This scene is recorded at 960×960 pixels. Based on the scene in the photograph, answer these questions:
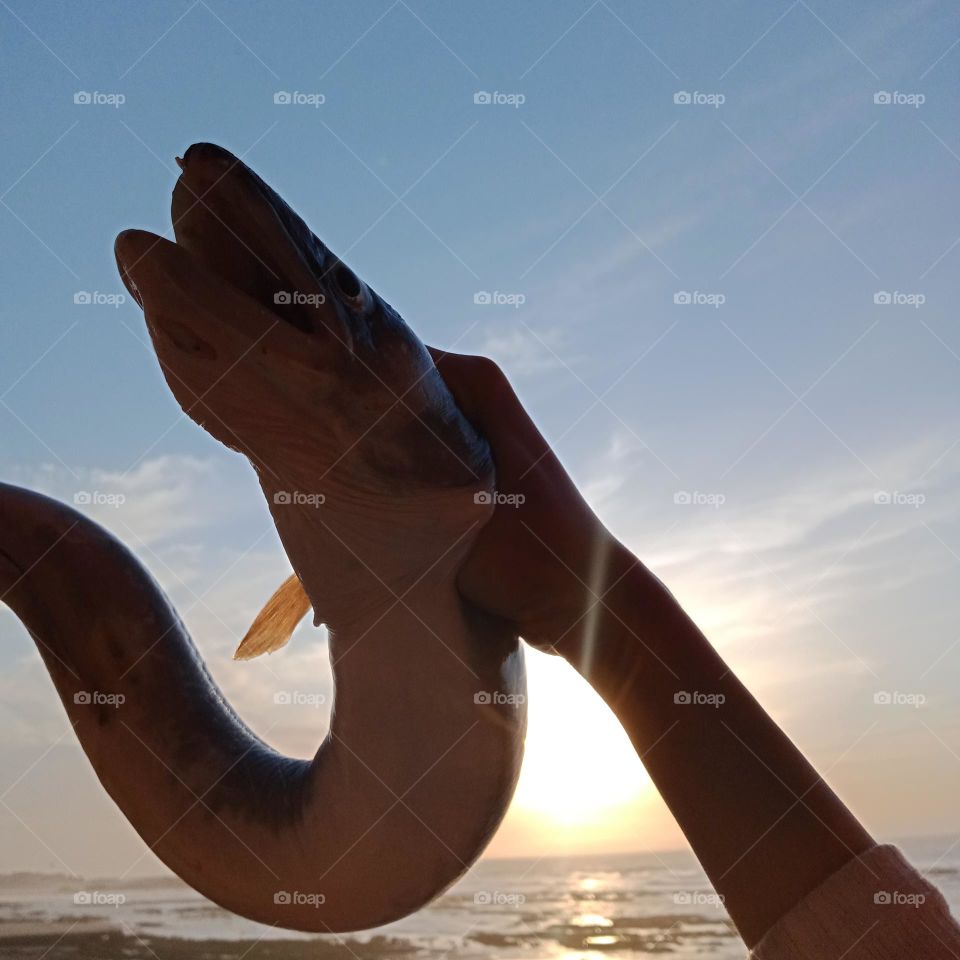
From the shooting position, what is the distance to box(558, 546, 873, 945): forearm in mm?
786

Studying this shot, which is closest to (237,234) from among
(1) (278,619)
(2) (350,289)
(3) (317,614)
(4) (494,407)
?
(2) (350,289)

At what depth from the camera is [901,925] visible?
789mm

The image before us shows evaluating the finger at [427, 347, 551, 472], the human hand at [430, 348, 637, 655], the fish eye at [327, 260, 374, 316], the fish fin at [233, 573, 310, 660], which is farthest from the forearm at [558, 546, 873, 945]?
the fish fin at [233, 573, 310, 660]

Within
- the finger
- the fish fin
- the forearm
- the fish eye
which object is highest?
the fish eye

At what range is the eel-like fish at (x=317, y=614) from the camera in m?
0.95

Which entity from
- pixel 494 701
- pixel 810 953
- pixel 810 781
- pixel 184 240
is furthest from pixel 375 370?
pixel 810 953

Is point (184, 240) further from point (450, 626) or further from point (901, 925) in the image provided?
point (901, 925)

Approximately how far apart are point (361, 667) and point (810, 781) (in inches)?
20.8

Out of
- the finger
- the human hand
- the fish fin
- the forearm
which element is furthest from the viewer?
the fish fin

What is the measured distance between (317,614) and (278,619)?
28 cm

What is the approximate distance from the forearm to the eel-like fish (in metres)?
0.22

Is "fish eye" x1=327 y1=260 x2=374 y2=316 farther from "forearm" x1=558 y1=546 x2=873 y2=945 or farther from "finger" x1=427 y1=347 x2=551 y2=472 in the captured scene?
"forearm" x1=558 y1=546 x2=873 y2=945

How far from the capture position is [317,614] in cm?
114

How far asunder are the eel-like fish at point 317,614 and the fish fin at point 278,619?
0.46 ft
